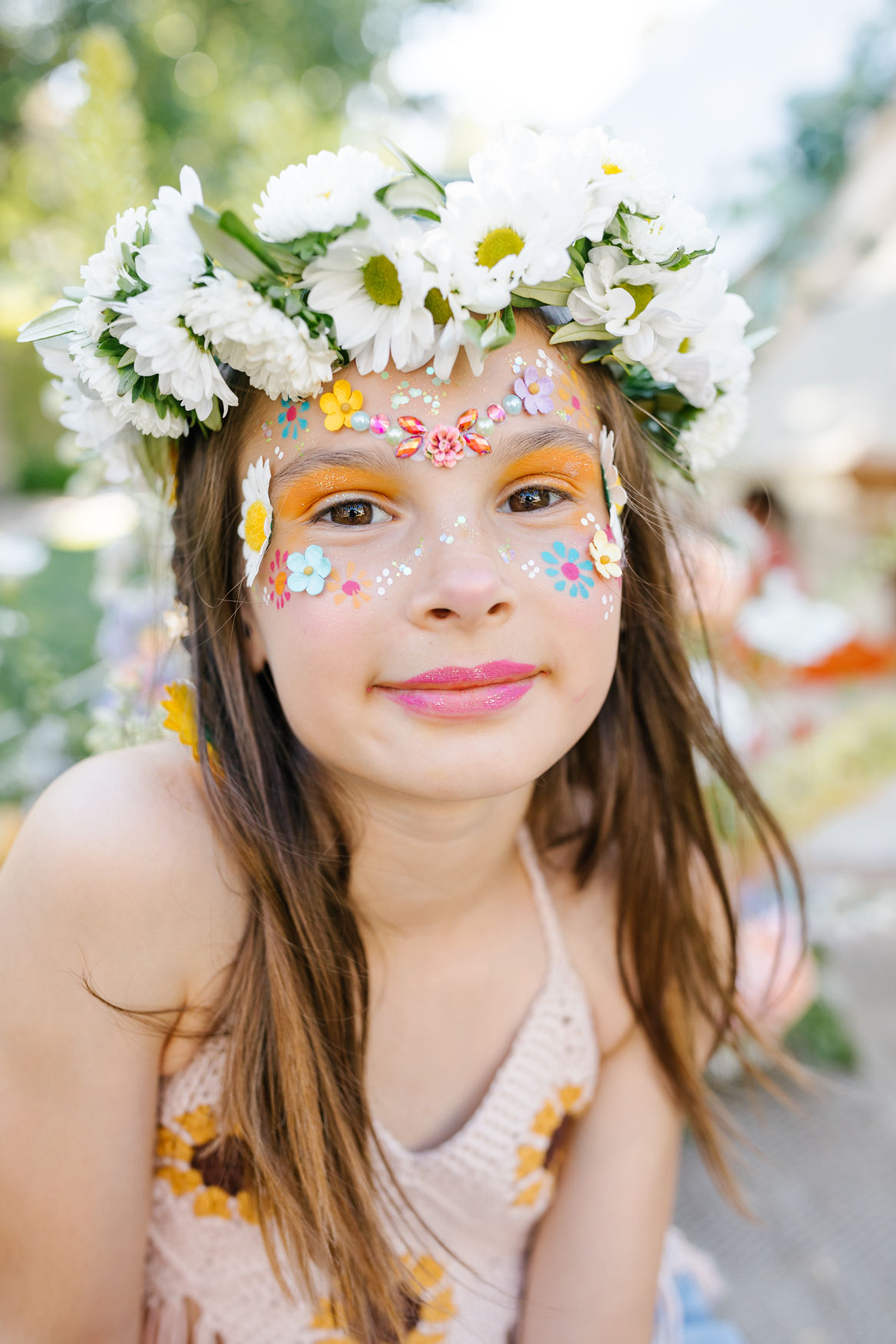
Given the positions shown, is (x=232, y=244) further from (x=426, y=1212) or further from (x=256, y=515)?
(x=426, y=1212)

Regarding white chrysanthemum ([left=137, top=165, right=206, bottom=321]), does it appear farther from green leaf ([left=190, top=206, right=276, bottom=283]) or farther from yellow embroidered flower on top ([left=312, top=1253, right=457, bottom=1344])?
yellow embroidered flower on top ([left=312, top=1253, right=457, bottom=1344])

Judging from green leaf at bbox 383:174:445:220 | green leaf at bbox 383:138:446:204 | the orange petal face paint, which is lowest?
the orange petal face paint

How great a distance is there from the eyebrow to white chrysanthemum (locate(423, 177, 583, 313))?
158 millimetres

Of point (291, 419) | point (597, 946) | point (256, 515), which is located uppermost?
point (291, 419)

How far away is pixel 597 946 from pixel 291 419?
103 cm

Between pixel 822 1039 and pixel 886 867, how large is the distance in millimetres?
540

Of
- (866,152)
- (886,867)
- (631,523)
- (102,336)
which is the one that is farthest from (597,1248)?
(866,152)

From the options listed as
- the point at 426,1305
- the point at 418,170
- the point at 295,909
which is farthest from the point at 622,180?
the point at 426,1305

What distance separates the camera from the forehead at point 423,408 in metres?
1.11

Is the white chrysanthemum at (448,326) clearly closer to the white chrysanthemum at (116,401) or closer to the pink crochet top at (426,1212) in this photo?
the white chrysanthemum at (116,401)

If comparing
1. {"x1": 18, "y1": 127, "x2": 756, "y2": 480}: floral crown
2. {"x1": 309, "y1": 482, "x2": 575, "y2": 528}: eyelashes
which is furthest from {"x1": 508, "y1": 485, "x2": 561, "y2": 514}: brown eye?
{"x1": 18, "y1": 127, "x2": 756, "y2": 480}: floral crown

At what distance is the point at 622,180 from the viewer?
1.11 m

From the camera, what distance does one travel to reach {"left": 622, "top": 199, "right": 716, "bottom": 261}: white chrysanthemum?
3.75 feet

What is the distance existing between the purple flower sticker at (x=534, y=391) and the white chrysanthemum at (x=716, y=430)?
0.36 meters
